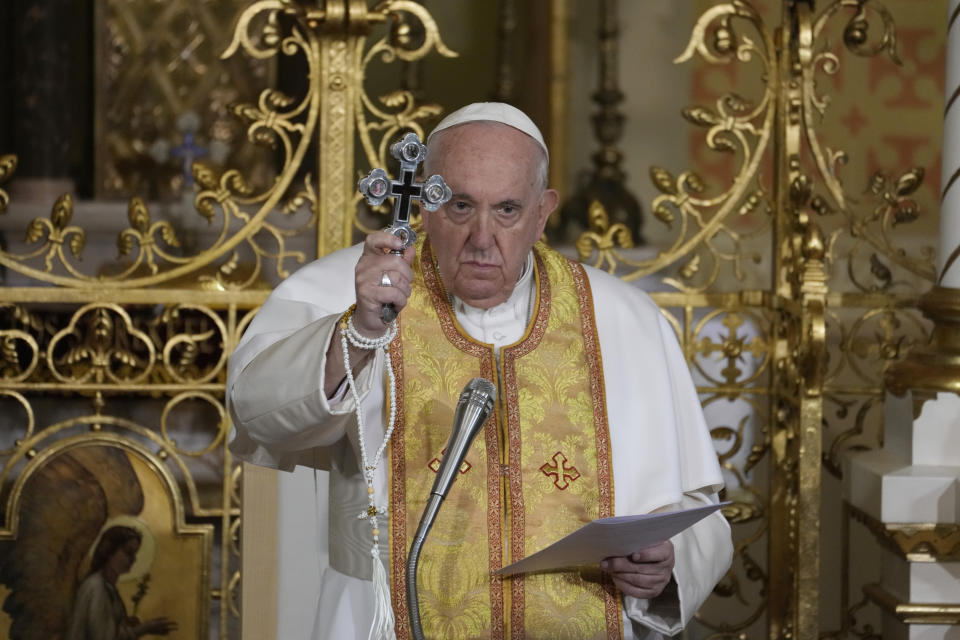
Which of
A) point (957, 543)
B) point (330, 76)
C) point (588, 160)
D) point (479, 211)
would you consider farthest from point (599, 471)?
point (588, 160)

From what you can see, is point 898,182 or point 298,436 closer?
point 298,436

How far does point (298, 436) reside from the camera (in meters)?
2.46

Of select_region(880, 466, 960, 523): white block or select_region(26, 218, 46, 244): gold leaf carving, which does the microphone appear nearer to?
select_region(880, 466, 960, 523): white block

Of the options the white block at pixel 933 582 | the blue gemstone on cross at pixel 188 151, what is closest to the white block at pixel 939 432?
the white block at pixel 933 582

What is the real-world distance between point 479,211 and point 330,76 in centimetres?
165

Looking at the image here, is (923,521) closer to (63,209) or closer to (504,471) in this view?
(504,471)

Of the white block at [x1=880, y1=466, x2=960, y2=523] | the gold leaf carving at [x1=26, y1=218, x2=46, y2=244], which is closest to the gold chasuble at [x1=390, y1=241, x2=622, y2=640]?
the white block at [x1=880, y1=466, x2=960, y2=523]

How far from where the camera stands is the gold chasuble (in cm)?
275

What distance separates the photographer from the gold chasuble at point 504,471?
2750 mm

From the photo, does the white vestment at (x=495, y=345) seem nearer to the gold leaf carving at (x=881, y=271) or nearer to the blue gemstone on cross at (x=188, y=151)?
the gold leaf carving at (x=881, y=271)

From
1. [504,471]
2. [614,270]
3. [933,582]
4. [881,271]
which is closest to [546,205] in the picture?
Answer: [504,471]

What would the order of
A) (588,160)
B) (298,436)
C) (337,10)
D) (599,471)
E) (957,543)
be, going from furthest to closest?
(588,160), (337,10), (957,543), (599,471), (298,436)

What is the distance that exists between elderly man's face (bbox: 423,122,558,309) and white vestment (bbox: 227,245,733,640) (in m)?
0.24

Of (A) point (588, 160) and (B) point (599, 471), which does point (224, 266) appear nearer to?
(B) point (599, 471)
